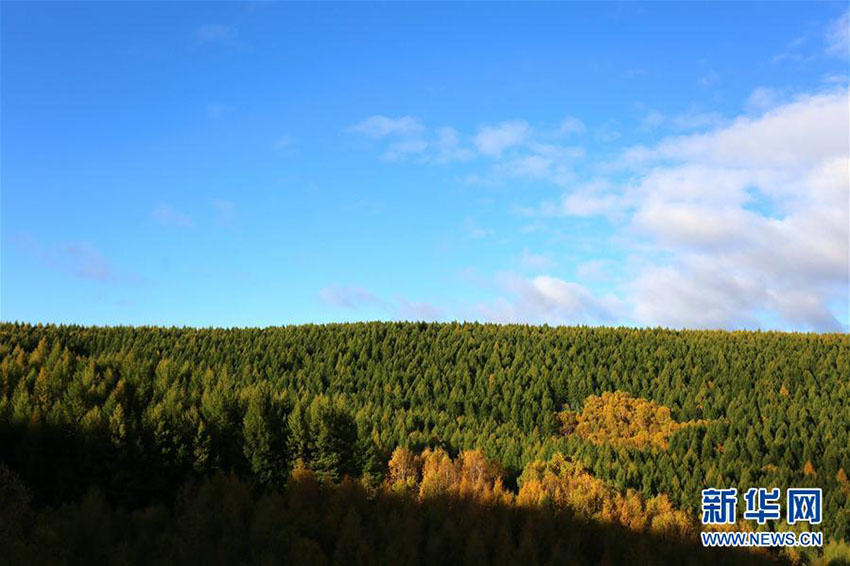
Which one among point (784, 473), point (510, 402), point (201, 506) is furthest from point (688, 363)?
point (201, 506)

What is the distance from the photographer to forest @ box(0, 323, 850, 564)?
836 inches

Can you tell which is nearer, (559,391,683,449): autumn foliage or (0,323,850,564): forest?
(0,323,850,564): forest

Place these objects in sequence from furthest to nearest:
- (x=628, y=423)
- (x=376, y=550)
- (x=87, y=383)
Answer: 1. (x=628, y=423)
2. (x=87, y=383)
3. (x=376, y=550)

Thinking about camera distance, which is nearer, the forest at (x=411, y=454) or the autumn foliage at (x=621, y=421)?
the forest at (x=411, y=454)

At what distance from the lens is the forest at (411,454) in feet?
69.7

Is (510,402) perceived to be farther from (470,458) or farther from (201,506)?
(201,506)

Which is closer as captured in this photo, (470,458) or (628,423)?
(470,458)

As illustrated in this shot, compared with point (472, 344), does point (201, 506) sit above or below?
below

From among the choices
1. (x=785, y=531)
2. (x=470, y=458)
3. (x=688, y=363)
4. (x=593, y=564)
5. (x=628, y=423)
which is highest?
(x=688, y=363)

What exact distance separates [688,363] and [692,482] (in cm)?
2261

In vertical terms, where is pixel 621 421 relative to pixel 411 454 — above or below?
above

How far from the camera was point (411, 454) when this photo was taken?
32938mm

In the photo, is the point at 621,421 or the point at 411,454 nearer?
the point at 411,454

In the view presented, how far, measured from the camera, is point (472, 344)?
187 ft
